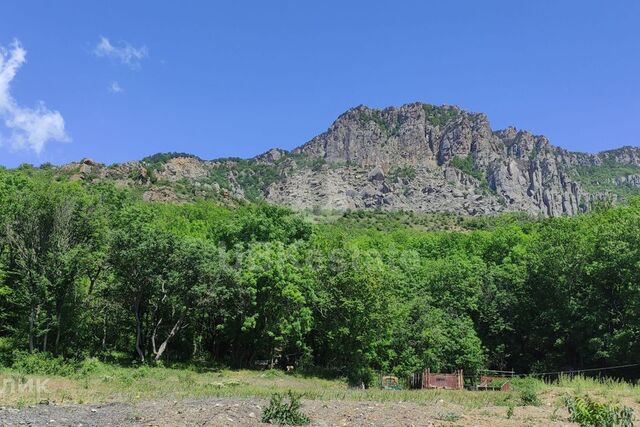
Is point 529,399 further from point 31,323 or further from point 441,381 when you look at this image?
point 31,323

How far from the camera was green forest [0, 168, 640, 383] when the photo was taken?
2691 cm

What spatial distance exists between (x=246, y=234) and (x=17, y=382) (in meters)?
26.0

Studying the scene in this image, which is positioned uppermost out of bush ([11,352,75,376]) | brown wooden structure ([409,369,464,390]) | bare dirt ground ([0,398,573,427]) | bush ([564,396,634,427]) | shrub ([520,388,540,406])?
bush ([564,396,634,427])

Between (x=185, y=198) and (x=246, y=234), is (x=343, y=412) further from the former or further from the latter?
(x=185, y=198)

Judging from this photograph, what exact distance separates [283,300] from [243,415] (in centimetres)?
1922

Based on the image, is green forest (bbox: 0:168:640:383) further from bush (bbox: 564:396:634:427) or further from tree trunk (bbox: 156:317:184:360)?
bush (bbox: 564:396:634:427)

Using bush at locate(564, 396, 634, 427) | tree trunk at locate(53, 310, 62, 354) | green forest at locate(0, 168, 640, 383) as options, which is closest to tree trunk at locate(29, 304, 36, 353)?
green forest at locate(0, 168, 640, 383)

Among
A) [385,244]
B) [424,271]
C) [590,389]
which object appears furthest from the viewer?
[385,244]

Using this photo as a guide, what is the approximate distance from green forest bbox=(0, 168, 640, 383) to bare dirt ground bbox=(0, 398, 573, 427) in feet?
46.5

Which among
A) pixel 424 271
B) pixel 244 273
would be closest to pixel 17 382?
pixel 244 273

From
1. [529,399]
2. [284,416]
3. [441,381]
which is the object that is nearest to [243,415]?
[284,416]

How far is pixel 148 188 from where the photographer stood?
324 ft

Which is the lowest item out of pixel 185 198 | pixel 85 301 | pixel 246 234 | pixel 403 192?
pixel 85 301

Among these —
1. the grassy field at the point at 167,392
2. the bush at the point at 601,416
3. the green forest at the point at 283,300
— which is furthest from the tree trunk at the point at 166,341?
the bush at the point at 601,416
